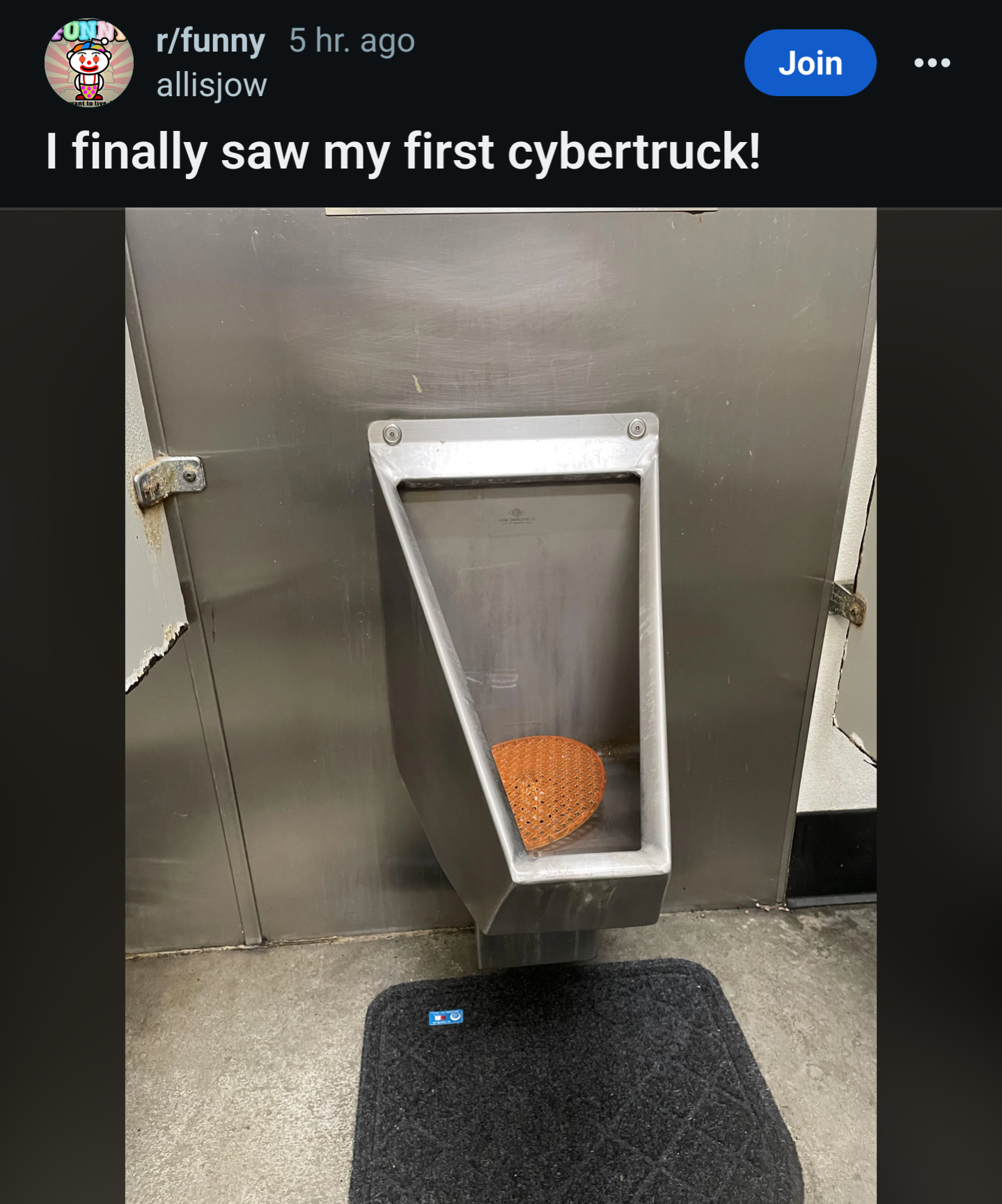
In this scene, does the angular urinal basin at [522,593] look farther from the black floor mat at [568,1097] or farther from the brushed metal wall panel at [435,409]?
the black floor mat at [568,1097]

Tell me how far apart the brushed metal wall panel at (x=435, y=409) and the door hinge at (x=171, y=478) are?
2cm

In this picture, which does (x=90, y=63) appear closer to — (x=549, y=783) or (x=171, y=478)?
(x=171, y=478)

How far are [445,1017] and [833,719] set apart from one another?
2.71 ft

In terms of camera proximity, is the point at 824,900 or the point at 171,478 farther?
the point at 824,900

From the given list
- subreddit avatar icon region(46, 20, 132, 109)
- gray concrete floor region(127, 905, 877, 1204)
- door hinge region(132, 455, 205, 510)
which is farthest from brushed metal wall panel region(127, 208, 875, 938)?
subreddit avatar icon region(46, 20, 132, 109)

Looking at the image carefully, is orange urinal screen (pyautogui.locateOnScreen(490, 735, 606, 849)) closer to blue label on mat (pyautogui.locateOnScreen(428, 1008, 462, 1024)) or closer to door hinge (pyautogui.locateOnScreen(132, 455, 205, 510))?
blue label on mat (pyautogui.locateOnScreen(428, 1008, 462, 1024))

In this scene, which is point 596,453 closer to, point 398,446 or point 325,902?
point 398,446

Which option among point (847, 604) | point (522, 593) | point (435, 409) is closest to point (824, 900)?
point (847, 604)

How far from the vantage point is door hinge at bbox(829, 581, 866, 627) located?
1.29 meters

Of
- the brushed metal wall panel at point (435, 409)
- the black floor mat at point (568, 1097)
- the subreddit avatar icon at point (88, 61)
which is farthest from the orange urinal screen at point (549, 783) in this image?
the subreddit avatar icon at point (88, 61)

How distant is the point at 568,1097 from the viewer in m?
1.14

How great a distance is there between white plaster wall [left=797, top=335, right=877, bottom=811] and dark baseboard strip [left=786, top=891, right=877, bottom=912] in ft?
0.61

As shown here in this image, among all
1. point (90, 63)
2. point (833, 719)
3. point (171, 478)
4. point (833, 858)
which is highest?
point (90, 63)

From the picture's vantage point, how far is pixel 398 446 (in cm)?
117
